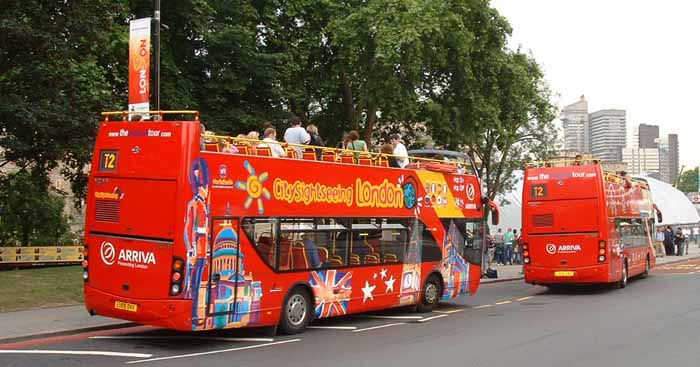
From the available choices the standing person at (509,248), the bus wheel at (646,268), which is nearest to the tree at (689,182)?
the standing person at (509,248)

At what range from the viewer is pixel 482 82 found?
31.0 meters

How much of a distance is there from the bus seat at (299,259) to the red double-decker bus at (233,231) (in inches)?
1.1

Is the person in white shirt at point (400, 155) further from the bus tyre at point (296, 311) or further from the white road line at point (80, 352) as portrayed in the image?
the white road line at point (80, 352)

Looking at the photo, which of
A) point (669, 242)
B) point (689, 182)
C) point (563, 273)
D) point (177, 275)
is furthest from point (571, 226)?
point (689, 182)

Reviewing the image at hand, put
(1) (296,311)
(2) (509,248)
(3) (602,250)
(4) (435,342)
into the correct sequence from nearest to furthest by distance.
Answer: (4) (435,342), (1) (296,311), (3) (602,250), (2) (509,248)

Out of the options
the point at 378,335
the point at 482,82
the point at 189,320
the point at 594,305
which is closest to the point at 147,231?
the point at 189,320

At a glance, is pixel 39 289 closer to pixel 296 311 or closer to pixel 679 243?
pixel 296 311

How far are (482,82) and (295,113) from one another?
26.2 ft

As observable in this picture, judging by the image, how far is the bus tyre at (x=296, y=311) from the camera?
43.6 feet

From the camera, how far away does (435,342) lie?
1266cm

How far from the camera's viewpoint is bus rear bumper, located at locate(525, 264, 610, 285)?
2136cm

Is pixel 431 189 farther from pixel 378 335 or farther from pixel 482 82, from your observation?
pixel 482 82

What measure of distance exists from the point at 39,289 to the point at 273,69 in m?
11.0

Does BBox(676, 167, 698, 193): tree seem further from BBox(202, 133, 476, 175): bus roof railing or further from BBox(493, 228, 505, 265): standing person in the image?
BBox(202, 133, 476, 175): bus roof railing
